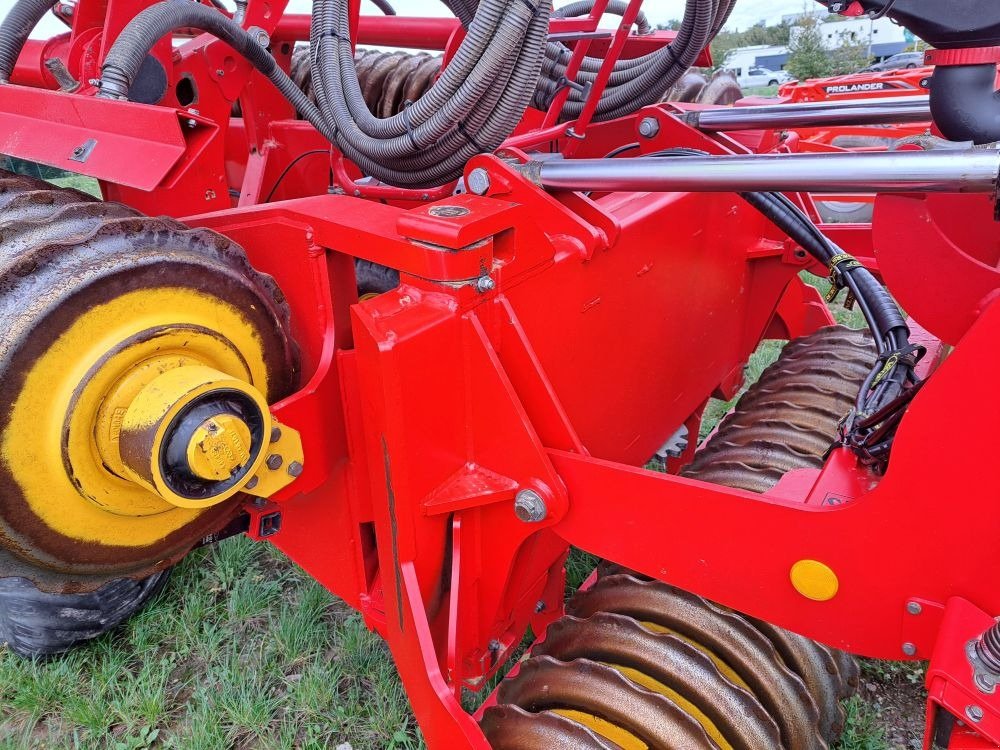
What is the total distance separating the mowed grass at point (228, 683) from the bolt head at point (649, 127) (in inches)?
63.2

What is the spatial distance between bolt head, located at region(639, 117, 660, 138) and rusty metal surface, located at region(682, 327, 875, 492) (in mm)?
944

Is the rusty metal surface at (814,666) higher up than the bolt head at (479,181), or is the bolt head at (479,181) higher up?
the bolt head at (479,181)

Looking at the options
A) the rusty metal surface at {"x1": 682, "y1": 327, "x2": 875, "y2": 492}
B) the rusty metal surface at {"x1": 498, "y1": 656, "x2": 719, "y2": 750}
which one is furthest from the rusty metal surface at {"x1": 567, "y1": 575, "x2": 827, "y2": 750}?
the rusty metal surface at {"x1": 682, "y1": 327, "x2": 875, "y2": 492}

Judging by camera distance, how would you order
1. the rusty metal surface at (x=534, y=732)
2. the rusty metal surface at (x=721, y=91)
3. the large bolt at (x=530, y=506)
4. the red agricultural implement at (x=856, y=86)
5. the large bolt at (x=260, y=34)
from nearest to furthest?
the rusty metal surface at (x=534, y=732), the large bolt at (x=530, y=506), the large bolt at (x=260, y=34), the rusty metal surface at (x=721, y=91), the red agricultural implement at (x=856, y=86)

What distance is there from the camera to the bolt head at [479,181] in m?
1.60

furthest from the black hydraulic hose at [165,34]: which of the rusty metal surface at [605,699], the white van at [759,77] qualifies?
the white van at [759,77]

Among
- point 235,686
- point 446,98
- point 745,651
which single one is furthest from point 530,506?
point 235,686

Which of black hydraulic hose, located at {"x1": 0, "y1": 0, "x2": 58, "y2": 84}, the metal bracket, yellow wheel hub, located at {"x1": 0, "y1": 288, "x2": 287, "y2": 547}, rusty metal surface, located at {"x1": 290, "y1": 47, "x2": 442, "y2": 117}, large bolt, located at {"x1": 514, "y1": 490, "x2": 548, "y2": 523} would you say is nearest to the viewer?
yellow wheel hub, located at {"x1": 0, "y1": 288, "x2": 287, "y2": 547}

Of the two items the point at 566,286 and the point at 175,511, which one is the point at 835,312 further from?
the point at 175,511

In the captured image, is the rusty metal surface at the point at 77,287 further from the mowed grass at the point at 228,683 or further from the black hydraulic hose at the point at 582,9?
the black hydraulic hose at the point at 582,9

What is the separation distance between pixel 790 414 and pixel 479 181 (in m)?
1.26

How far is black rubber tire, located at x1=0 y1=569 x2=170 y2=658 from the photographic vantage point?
88.8 inches

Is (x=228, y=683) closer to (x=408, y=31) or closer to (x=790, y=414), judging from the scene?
(x=790, y=414)

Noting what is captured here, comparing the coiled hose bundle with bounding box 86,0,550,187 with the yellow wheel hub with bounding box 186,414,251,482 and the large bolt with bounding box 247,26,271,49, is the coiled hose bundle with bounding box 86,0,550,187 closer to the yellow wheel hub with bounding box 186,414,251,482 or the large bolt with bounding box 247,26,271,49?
the large bolt with bounding box 247,26,271,49
